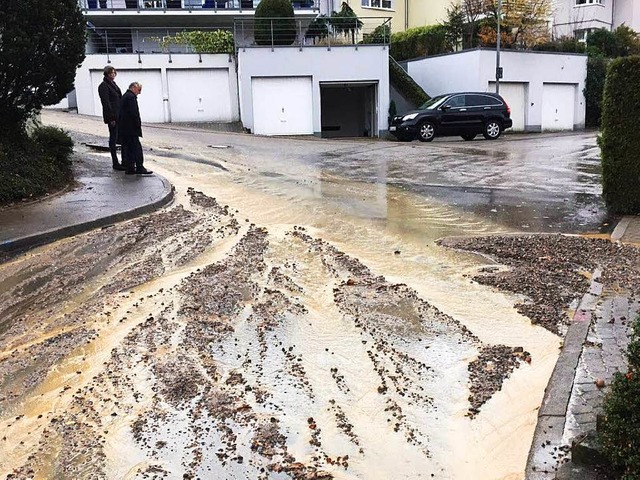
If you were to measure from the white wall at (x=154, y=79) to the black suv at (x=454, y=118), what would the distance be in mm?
8288

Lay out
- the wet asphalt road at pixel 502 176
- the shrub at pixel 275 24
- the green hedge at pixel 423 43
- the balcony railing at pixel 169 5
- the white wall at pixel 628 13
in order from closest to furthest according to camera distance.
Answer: the wet asphalt road at pixel 502 176, the shrub at pixel 275 24, the green hedge at pixel 423 43, the balcony railing at pixel 169 5, the white wall at pixel 628 13

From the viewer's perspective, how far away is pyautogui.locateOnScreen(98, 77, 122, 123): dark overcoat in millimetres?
12070

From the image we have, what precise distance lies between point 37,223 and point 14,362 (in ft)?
13.5

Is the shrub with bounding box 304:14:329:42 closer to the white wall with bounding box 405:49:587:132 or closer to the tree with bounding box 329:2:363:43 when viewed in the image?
the tree with bounding box 329:2:363:43

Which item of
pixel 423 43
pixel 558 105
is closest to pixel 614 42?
pixel 558 105

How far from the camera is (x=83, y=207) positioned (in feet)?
31.0

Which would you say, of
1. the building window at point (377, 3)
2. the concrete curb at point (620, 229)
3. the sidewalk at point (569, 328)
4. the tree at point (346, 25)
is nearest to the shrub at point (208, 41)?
the tree at point (346, 25)

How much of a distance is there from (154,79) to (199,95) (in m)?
1.91

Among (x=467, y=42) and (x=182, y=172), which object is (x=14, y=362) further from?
(x=467, y=42)

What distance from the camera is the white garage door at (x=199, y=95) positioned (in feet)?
88.9

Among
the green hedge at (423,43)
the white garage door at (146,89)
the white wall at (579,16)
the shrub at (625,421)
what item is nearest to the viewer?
the shrub at (625,421)

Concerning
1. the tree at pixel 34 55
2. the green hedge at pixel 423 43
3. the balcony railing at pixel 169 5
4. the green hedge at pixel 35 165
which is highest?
the balcony railing at pixel 169 5

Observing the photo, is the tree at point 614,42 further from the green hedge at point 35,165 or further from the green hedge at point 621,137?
the green hedge at point 35,165

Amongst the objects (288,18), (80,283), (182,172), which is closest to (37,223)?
(80,283)
